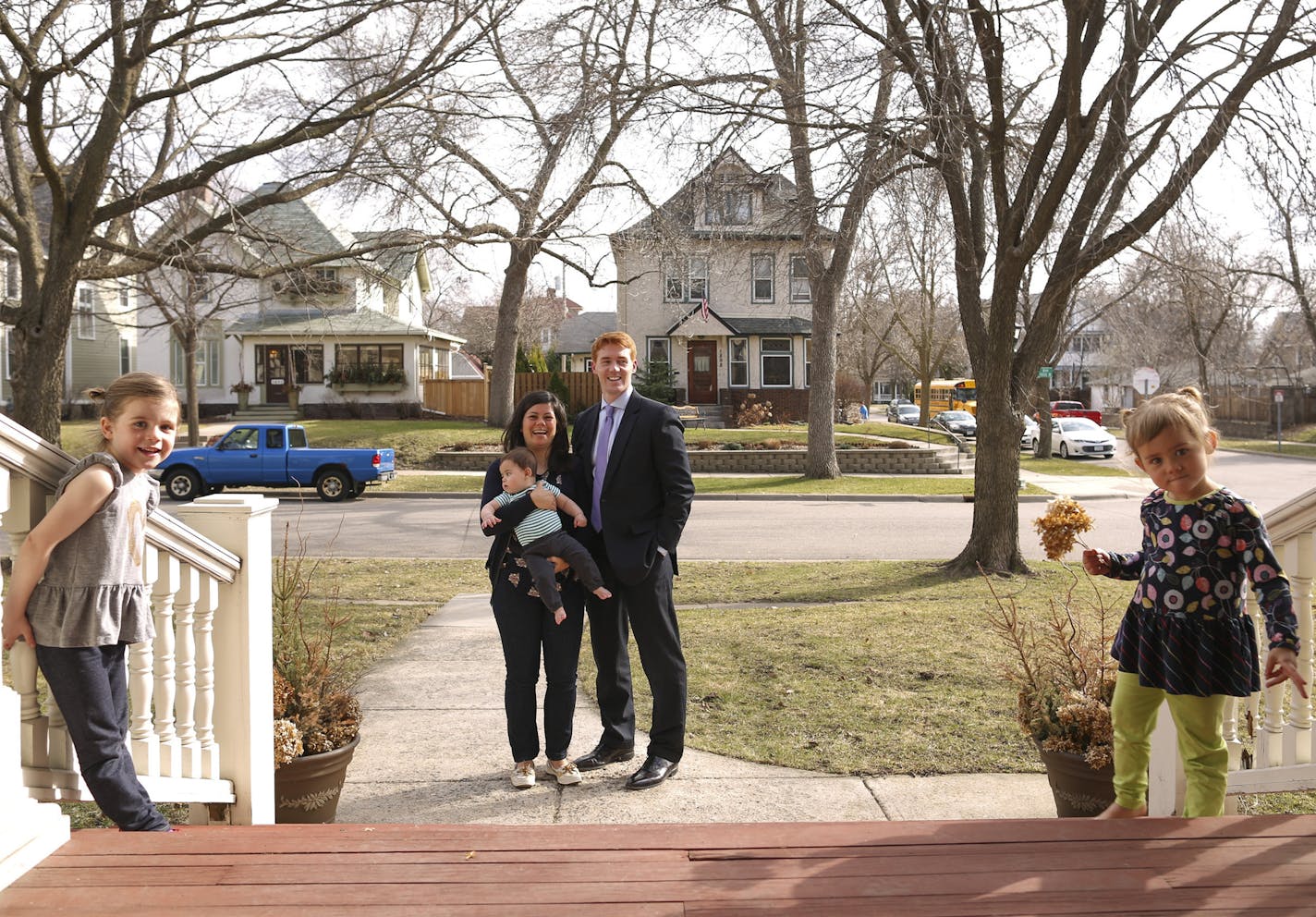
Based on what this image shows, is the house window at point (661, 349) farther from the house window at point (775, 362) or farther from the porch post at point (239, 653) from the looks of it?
the porch post at point (239, 653)

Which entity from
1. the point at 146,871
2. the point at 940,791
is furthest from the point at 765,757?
the point at 146,871

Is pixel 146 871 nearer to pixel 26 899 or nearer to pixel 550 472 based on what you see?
pixel 26 899

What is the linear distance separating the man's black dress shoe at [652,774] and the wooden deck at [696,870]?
1.46 m

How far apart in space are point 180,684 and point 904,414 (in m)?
58.2

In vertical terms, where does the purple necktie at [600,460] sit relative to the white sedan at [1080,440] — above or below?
above

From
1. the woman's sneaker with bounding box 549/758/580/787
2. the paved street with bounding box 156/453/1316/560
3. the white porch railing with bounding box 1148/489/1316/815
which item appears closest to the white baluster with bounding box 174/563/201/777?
the woman's sneaker with bounding box 549/758/580/787

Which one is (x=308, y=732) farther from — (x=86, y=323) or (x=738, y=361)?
(x=86, y=323)

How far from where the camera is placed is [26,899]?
284 cm

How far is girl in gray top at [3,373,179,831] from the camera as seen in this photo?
3061 millimetres

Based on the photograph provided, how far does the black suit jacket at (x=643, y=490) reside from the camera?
483cm

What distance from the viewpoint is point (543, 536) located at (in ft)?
15.3

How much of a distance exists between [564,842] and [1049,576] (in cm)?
902

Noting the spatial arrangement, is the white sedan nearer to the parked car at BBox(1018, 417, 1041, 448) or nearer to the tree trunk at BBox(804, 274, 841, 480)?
the parked car at BBox(1018, 417, 1041, 448)

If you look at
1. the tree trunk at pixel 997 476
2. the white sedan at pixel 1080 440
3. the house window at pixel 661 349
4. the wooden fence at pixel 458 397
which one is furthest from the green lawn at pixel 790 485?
the house window at pixel 661 349
